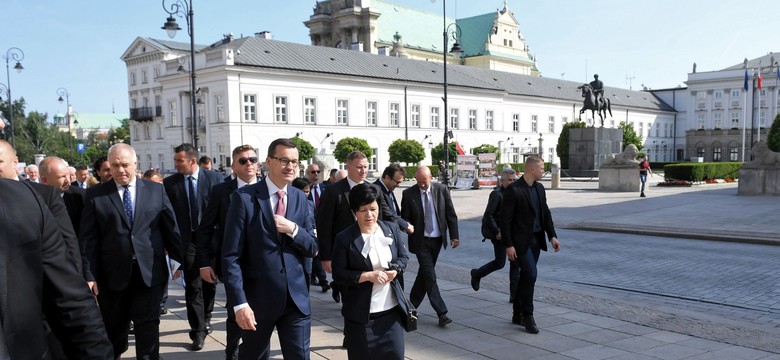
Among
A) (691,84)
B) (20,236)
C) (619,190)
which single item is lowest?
(619,190)

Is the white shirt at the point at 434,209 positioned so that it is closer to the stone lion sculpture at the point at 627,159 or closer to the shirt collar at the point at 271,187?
the shirt collar at the point at 271,187

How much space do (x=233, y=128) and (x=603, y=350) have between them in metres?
50.0

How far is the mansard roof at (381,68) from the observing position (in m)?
56.1

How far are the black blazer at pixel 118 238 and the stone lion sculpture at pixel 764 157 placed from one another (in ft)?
83.2

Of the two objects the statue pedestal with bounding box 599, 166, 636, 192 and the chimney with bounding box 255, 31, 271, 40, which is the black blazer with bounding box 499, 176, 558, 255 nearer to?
the statue pedestal with bounding box 599, 166, 636, 192

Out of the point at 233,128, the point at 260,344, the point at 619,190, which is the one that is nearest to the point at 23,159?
the point at 233,128

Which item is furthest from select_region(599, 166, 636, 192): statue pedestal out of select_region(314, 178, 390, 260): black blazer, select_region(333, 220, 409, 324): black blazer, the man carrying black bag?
select_region(333, 220, 409, 324): black blazer

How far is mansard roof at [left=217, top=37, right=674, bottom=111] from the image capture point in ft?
184

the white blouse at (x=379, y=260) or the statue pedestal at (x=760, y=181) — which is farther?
the statue pedestal at (x=760, y=181)

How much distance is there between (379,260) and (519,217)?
10.2ft

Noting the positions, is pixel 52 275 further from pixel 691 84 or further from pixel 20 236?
pixel 691 84

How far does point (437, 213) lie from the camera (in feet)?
24.6

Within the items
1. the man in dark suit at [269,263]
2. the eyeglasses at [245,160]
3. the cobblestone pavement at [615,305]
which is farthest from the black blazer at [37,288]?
the eyeglasses at [245,160]

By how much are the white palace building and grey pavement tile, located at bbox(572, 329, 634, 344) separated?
43.2 metres
